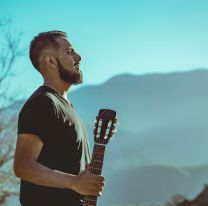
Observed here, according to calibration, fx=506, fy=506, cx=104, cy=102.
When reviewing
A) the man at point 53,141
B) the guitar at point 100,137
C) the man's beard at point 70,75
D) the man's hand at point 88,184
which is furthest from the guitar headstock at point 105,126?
the man's hand at point 88,184

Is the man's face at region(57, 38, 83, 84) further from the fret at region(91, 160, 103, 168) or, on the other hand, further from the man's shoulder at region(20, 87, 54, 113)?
the fret at region(91, 160, 103, 168)

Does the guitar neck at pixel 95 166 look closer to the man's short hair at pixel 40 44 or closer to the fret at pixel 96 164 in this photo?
the fret at pixel 96 164

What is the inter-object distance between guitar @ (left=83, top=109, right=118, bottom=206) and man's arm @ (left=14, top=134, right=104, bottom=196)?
0.59 feet

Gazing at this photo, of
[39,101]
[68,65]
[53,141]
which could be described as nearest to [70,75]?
[68,65]

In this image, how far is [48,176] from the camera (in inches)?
107

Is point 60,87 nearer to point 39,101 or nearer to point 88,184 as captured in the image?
point 39,101

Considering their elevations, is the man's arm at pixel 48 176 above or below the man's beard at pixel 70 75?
below

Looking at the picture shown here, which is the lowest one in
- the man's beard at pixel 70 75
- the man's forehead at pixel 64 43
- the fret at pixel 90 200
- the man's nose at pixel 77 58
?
the fret at pixel 90 200

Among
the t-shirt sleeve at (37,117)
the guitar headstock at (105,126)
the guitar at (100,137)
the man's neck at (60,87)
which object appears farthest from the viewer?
the man's neck at (60,87)

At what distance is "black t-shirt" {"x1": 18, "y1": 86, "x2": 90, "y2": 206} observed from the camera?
2.85m

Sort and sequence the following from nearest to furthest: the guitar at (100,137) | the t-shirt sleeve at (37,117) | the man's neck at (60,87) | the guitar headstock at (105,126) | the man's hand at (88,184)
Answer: the man's hand at (88,184) → the t-shirt sleeve at (37,117) → the guitar at (100,137) → the guitar headstock at (105,126) → the man's neck at (60,87)

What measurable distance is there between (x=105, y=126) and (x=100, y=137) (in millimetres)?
78

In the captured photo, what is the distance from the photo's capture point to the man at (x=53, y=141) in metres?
2.74

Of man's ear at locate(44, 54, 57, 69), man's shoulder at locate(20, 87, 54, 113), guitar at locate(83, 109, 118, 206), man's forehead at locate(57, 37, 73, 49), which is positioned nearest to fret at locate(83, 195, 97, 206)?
guitar at locate(83, 109, 118, 206)
